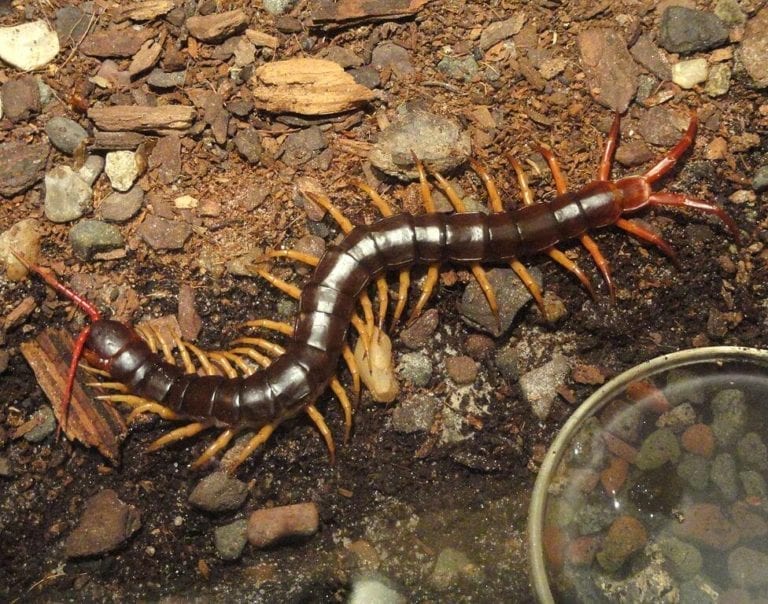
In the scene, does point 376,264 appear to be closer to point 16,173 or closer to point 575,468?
point 575,468

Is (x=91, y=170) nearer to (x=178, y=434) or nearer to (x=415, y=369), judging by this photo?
(x=178, y=434)

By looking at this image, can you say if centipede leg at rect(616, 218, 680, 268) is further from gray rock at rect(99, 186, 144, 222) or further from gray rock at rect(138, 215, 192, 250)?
gray rock at rect(99, 186, 144, 222)

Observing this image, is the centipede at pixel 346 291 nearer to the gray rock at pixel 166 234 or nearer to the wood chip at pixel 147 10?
the gray rock at pixel 166 234

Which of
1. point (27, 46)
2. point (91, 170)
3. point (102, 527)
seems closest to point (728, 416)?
point (102, 527)

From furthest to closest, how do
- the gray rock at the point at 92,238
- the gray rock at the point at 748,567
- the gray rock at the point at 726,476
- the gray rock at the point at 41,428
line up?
the gray rock at the point at 92,238, the gray rock at the point at 41,428, the gray rock at the point at 726,476, the gray rock at the point at 748,567

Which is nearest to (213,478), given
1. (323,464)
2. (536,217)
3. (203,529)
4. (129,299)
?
(203,529)

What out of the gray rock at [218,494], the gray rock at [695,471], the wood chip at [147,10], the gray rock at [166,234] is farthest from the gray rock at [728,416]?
the wood chip at [147,10]
